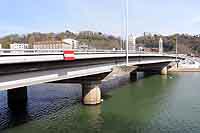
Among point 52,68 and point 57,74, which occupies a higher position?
point 52,68

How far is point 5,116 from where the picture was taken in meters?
26.0

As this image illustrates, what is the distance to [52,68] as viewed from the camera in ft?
72.1

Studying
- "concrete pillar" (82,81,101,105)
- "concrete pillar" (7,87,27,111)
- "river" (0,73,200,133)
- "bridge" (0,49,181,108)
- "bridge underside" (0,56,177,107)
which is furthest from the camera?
"concrete pillar" (7,87,27,111)

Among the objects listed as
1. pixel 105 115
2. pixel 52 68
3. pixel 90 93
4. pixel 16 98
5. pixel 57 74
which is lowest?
pixel 105 115

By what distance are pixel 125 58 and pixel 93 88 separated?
32.7 ft

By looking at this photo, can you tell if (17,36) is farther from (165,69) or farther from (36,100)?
(165,69)

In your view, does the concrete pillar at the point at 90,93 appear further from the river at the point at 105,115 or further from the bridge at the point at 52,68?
the river at the point at 105,115

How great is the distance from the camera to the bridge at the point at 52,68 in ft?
56.2

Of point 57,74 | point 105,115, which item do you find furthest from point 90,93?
point 57,74

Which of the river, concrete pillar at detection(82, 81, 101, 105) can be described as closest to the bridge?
concrete pillar at detection(82, 81, 101, 105)

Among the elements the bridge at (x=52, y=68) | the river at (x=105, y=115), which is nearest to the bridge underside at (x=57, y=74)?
the bridge at (x=52, y=68)

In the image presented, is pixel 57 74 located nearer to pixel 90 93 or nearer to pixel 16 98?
pixel 90 93

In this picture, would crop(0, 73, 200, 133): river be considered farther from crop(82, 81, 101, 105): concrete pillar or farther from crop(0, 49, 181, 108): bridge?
crop(0, 49, 181, 108): bridge

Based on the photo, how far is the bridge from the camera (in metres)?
17.1
